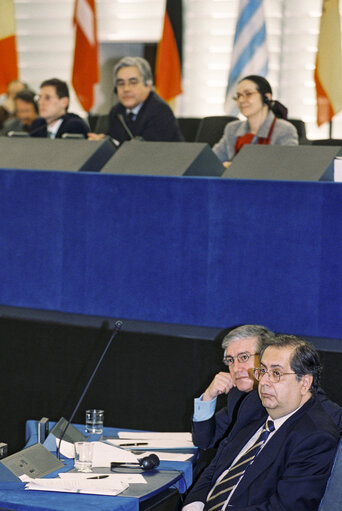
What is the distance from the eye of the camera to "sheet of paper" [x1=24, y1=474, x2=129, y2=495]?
3088mm

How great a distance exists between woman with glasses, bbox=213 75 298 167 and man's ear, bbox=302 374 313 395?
2273 mm

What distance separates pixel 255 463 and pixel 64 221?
194 centimetres

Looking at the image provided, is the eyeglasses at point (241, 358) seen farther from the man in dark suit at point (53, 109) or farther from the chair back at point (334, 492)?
the man in dark suit at point (53, 109)

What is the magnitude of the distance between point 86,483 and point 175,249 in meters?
1.58

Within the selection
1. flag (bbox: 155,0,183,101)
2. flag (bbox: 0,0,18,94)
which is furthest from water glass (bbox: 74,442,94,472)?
flag (bbox: 0,0,18,94)

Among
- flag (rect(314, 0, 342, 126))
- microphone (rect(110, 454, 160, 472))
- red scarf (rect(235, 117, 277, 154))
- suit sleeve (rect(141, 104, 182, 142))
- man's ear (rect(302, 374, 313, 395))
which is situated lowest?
microphone (rect(110, 454, 160, 472))

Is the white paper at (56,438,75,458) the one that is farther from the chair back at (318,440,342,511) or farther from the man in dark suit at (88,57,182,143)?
the man in dark suit at (88,57,182,143)

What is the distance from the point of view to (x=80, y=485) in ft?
10.3

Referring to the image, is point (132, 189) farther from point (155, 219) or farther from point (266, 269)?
point (266, 269)

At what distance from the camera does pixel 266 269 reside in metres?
4.30

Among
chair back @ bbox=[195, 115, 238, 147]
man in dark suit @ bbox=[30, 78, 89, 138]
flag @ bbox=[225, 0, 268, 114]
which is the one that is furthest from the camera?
flag @ bbox=[225, 0, 268, 114]

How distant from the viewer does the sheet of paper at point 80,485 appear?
309 cm

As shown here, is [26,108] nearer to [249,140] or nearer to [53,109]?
[53,109]

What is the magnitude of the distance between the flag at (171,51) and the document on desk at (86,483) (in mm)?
5829
